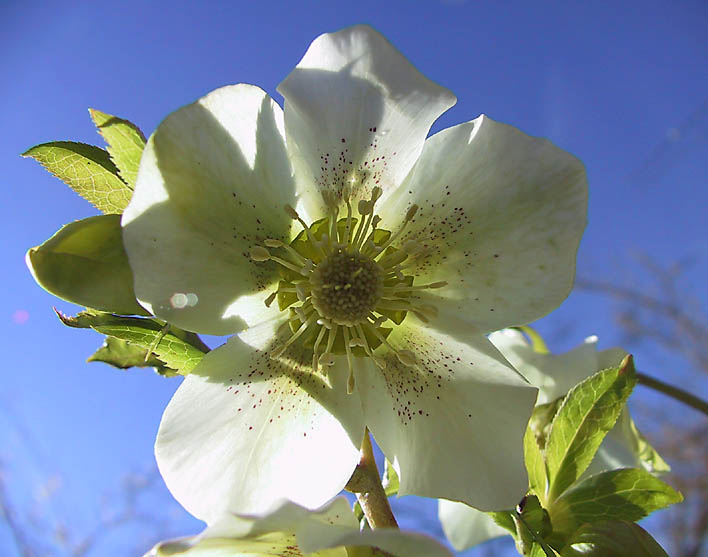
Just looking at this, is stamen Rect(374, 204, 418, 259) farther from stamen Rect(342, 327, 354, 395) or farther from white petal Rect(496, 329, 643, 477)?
white petal Rect(496, 329, 643, 477)

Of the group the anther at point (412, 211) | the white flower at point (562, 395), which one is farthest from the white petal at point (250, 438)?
the white flower at point (562, 395)

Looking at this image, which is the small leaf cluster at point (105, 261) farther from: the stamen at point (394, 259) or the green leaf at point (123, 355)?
the stamen at point (394, 259)

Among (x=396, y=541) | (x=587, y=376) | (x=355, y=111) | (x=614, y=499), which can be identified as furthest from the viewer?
(x=587, y=376)

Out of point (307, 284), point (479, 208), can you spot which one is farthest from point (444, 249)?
point (307, 284)

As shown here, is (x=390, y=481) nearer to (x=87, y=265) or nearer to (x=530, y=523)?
(x=530, y=523)

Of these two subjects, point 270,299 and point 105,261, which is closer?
point 105,261

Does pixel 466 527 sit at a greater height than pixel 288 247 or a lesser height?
lesser

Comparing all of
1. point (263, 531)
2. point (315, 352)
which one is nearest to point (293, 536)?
point (263, 531)

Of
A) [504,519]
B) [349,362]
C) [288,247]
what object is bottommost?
[504,519]
